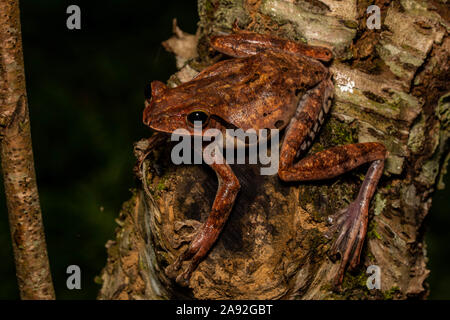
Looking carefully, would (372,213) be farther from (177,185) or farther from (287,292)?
(177,185)

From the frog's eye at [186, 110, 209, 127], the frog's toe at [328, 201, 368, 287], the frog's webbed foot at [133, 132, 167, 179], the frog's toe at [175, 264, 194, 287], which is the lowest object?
the frog's toe at [175, 264, 194, 287]

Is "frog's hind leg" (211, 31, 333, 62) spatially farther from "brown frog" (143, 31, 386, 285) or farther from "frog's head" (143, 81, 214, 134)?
"frog's head" (143, 81, 214, 134)

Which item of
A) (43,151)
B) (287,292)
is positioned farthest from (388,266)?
(43,151)

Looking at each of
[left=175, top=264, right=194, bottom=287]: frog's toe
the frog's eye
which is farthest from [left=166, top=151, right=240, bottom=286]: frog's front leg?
the frog's eye

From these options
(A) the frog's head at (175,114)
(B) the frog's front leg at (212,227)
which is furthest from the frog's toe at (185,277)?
(A) the frog's head at (175,114)

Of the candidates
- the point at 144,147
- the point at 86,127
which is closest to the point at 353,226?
the point at 144,147

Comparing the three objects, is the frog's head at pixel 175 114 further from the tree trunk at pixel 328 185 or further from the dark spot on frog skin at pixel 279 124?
the dark spot on frog skin at pixel 279 124

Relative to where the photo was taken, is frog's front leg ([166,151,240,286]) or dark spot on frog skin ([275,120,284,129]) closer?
frog's front leg ([166,151,240,286])
